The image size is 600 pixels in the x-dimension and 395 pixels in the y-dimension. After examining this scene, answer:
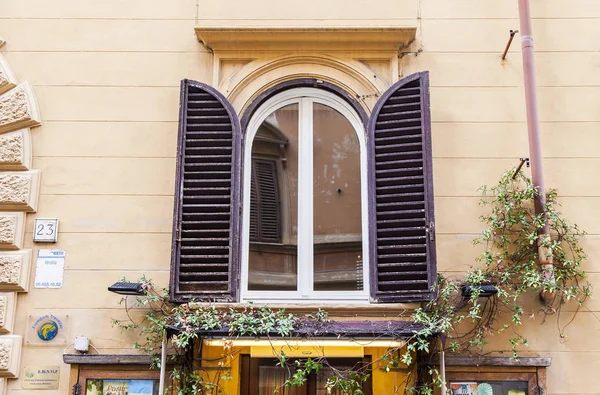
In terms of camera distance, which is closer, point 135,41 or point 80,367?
point 80,367

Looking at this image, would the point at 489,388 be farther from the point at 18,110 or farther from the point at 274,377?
the point at 18,110

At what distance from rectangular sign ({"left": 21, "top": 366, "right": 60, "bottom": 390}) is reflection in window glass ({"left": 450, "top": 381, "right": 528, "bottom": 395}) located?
10.4ft

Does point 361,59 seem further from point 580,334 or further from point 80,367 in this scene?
point 80,367

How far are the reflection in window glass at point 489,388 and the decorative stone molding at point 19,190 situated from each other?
12.5ft

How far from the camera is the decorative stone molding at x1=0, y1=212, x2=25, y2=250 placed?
18.4 ft

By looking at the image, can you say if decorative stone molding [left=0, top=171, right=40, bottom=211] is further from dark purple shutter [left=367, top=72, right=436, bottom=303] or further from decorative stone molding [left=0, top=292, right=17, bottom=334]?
dark purple shutter [left=367, top=72, right=436, bottom=303]

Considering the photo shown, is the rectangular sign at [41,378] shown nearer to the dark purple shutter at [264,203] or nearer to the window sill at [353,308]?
the window sill at [353,308]

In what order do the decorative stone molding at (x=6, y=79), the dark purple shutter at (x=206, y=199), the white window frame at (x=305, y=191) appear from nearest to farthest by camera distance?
1. the dark purple shutter at (x=206, y=199)
2. the white window frame at (x=305, y=191)
3. the decorative stone molding at (x=6, y=79)

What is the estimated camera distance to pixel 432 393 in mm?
5137

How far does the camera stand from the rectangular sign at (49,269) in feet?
18.4

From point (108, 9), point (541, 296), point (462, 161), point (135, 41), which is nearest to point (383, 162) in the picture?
point (462, 161)

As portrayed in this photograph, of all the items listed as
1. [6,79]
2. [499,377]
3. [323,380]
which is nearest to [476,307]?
[499,377]

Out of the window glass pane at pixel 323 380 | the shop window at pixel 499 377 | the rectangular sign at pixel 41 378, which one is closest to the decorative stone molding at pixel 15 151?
the rectangular sign at pixel 41 378

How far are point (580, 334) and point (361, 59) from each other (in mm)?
2947
